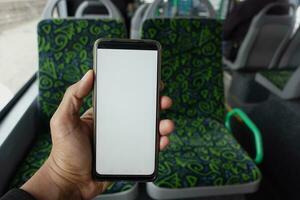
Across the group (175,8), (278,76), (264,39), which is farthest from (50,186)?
(175,8)

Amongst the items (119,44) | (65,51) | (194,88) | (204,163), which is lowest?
(204,163)

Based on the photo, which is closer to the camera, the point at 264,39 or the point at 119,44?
the point at 119,44

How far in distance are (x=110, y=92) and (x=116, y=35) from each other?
67cm

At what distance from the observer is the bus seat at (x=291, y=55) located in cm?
219

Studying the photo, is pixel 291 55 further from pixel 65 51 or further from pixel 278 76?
pixel 65 51

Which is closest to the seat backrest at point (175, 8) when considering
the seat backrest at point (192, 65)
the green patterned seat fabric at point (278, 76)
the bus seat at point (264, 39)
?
the seat backrest at point (192, 65)

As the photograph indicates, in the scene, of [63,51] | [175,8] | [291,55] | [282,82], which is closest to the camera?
[63,51]

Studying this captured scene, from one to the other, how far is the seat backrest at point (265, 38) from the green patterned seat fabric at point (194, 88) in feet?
3.47

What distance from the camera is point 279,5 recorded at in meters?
2.26

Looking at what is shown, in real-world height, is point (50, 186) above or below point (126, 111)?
below

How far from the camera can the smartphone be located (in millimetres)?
604

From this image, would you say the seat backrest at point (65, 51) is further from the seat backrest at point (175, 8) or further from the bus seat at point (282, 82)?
the bus seat at point (282, 82)

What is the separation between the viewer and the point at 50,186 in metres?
0.68

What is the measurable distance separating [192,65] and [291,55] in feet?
4.37
